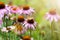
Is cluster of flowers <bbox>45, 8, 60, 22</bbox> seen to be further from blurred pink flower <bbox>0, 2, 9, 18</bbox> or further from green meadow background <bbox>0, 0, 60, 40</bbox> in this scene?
blurred pink flower <bbox>0, 2, 9, 18</bbox>

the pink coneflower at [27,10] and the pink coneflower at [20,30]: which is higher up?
the pink coneflower at [27,10]

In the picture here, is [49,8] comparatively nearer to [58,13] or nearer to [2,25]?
[58,13]

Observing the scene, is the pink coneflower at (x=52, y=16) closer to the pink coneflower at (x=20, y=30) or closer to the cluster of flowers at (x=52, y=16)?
the cluster of flowers at (x=52, y=16)

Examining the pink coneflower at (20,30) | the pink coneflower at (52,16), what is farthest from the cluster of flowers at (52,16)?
the pink coneflower at (20,30)

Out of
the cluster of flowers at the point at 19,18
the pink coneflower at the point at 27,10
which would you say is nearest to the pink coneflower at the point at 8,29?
the cluster of flowers at the point at 19,18

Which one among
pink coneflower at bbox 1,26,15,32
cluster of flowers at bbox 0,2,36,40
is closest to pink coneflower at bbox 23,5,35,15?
cluster of flowers at bbox 0,2,36,40

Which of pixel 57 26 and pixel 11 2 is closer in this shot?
pixel 57 26

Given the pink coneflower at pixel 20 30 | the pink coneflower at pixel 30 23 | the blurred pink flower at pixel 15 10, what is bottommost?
the pink coneflower at pixel 20 30

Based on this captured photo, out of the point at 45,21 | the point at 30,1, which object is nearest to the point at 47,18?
the point at 45,21

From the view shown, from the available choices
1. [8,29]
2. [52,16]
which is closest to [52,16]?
[52,16]
